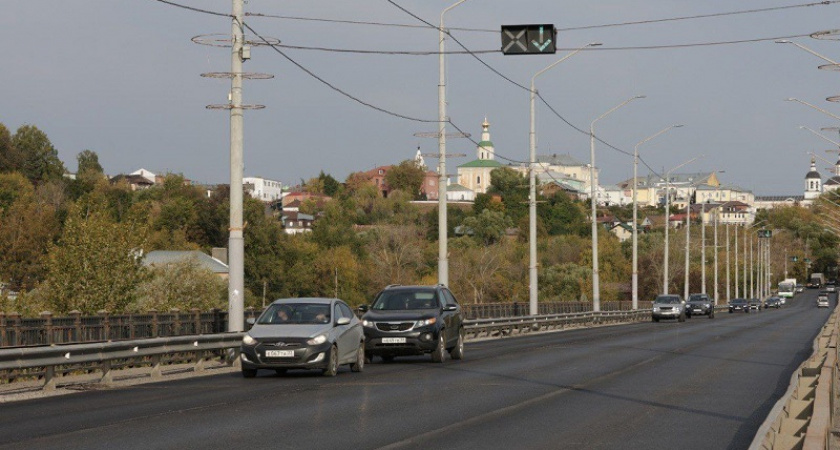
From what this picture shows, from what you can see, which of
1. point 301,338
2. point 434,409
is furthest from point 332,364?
point 434,409

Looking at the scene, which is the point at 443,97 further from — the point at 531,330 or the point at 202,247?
the point at 202,247

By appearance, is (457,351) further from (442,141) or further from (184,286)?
(184,286)

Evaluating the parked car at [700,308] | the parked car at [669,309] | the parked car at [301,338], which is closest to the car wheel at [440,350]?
the parked car at [301,338]

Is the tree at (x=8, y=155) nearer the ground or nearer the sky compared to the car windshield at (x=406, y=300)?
nearer the sky

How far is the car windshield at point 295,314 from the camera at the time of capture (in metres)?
24.6

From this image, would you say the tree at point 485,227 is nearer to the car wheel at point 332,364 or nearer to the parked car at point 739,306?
the parked car at point 739,306

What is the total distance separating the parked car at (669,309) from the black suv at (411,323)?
44.4 m

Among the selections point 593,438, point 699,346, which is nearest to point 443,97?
point 699,346

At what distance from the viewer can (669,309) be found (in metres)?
72.9

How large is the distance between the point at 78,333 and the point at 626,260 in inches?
5322

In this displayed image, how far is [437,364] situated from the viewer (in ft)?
94.7

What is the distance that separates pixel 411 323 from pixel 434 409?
11323mm

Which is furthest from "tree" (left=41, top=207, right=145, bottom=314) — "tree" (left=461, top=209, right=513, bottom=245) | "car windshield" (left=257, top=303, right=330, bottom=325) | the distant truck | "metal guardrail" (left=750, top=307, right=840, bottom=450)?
the distant truck

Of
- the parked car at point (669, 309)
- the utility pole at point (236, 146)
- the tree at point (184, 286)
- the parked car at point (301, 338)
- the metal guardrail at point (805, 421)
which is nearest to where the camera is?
the metal guardrail at point (805, 421)
